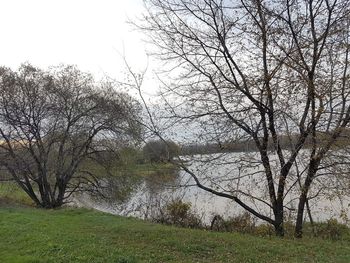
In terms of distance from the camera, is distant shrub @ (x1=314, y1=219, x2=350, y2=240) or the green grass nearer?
the green grass

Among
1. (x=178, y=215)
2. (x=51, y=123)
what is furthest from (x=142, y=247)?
(x=51, y=123)

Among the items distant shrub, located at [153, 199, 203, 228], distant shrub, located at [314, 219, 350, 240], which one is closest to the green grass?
distant shrub, located at [153, 199, 203, 228]

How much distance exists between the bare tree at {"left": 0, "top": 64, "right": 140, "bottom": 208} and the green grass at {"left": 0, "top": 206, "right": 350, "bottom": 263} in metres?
11.2

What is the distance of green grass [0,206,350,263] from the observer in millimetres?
7211

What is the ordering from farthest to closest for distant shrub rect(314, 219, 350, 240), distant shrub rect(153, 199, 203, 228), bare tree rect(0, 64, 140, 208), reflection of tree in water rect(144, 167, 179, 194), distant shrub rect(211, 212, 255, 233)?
bare tree rect(0, 64, 140, 208), distant shrub rect(153, 199, 203, 228), distant shrub rect(314, 219, 350, 240), distant shrub rect(211, 212, 255, 233), reflection of tree in water rect(144, 167, 179, 194)

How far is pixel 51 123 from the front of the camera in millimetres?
21562

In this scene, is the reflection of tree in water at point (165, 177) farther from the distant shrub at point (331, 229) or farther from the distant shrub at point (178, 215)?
the distant shrub at point (331, 229)

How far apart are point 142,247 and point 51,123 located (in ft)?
49.1

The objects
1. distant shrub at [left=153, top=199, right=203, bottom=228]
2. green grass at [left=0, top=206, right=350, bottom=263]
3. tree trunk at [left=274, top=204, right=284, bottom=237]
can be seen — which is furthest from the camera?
distant shrub at [left=153, top=199, right=203, bottom=228]

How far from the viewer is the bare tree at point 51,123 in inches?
820

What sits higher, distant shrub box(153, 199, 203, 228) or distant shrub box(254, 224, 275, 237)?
distant shrub box(153, 199, 203, 228)

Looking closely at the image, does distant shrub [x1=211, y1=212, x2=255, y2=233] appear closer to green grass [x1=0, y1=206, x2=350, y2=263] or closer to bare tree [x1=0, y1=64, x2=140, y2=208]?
green grass [x1=0, y1=206, x2=350, y2=263]

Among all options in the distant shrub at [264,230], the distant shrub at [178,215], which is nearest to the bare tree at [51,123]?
the distant shrub at [178,215]

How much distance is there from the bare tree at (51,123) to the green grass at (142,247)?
36.7ft
